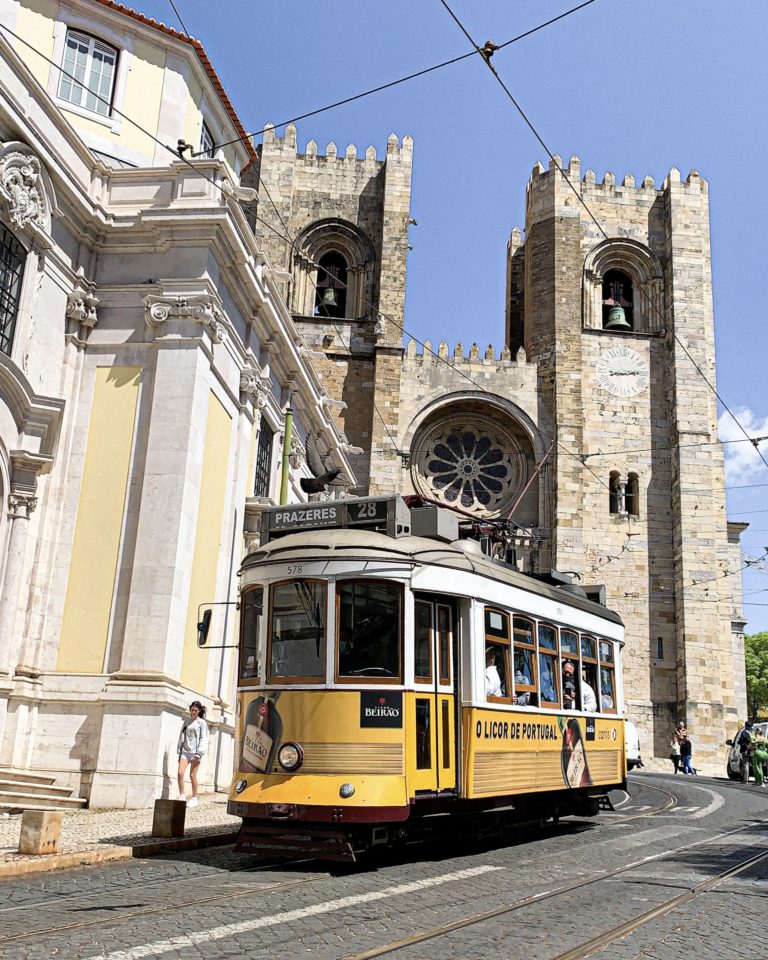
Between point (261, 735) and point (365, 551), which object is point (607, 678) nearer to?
point (365, 551)

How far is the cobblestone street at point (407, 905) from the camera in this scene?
5285mm

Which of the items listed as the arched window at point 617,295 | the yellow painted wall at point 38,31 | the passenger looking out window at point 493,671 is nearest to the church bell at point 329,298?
the arched window at point 617,295

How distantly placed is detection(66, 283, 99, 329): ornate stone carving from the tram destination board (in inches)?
277

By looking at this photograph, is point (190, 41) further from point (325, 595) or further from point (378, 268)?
point (378, 268)

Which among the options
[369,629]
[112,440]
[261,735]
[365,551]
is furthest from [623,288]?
[261,735]

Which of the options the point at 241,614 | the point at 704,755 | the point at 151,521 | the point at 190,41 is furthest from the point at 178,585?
the point at 704,755

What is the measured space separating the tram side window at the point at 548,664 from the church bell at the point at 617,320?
2997 centimetres

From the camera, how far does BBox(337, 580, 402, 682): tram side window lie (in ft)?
27.7

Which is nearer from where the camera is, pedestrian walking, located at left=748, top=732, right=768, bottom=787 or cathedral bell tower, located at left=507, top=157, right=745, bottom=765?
pedestrian walking, located at left=748, top=732, right=768, bottom=787

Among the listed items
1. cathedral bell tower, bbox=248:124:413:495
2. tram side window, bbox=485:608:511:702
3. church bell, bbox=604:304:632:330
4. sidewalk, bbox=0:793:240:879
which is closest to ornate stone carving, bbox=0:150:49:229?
sidewalk, bbox=0:793:240:879

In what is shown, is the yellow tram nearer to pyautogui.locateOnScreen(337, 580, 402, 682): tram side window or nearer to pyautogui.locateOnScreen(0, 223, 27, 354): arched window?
pyautogui.locateOnScreen(337, 580, 402, 682): tram side window

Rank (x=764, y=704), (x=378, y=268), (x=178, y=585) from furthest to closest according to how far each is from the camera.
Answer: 1. (x=764, y=704)
2. (x=378, y=268)
3. (x=178, y=585)

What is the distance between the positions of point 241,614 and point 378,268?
32389 mm

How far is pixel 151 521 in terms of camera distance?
14547 mm
